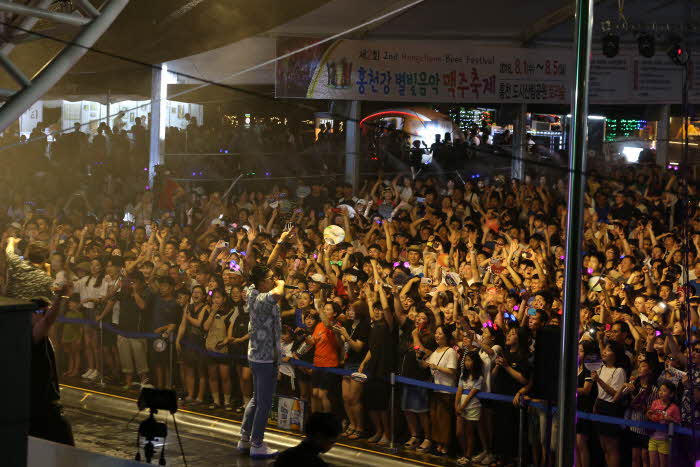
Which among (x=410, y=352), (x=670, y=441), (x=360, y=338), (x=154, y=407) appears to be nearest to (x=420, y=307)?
(x=410, y=352)

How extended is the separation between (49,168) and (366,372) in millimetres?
12964

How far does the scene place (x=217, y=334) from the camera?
9281mm

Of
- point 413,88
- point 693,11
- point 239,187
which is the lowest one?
point 239,187

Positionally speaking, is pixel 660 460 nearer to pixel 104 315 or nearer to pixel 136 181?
pixel 104 315

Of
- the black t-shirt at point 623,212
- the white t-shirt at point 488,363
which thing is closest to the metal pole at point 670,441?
the white t-shirt at point 488,363

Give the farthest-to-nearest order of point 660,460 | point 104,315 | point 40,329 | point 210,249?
point 210,249
point 104,315
point 660,460
point 40,329

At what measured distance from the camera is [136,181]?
671 inches

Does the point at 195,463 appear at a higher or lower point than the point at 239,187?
lower

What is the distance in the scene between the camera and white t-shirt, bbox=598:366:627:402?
705cm

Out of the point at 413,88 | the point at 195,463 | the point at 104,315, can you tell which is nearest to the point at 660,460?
the point at 195,463

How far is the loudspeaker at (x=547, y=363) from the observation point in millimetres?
6105

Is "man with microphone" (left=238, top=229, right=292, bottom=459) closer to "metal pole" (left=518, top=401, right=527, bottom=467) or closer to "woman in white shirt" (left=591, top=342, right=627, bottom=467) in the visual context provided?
"metal pole" (left=518, top=401, right=527, bottom=467)

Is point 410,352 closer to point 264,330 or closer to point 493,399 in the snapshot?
point 493,399

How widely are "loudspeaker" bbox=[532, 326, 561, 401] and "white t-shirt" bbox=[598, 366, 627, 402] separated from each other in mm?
1107
